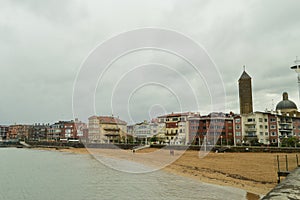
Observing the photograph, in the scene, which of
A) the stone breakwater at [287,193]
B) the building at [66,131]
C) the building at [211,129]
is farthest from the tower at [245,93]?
the stone breakwater at [287,193]

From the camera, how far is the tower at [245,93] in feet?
288

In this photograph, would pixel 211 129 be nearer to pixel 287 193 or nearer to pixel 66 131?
pixel 287 193

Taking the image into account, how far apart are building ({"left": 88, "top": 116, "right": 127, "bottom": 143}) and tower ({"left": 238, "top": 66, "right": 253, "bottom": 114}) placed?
38616 mm

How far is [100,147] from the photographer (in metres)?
80.3

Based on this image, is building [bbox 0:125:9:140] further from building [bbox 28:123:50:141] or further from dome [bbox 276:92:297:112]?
dome [bbox 276:92:297:112]

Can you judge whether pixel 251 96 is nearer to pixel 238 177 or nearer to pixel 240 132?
pixel 240 132

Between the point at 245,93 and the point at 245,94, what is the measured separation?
1.23 feet

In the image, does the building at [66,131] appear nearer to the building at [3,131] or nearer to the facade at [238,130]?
the building at [3,131]

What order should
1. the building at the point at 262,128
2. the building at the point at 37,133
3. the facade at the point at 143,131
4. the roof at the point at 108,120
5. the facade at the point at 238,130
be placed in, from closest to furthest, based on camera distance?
the building at the point at 262,128
the facade at the point at 238,130
the facade at the point at 143,131
the roof at the point at 108,120
the building at the point at 37,133

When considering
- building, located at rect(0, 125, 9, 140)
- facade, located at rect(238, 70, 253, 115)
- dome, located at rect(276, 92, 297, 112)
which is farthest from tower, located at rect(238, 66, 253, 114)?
building, located at rect(0, 125, 9, 140)

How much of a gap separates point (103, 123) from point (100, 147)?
1738 centimetres

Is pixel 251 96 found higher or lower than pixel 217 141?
higher

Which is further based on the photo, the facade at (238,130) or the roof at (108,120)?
the roof at (108,120)

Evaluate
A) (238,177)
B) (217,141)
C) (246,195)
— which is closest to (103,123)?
(217,141)
